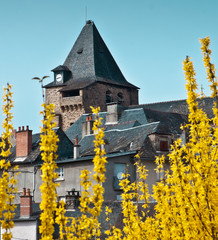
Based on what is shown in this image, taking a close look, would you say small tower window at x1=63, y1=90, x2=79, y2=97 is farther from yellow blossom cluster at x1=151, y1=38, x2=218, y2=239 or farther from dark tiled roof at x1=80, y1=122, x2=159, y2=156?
yellow blossom cluster at x1=151, y1=38, x2=218, y2=239

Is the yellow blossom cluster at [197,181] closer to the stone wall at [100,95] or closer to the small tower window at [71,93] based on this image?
the stone wall at [100,95]

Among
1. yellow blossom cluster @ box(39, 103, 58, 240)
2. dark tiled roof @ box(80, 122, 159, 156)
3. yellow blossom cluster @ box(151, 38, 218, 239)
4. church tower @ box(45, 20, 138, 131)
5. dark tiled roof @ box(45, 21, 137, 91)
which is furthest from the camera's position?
dark tiled roof @ box(45, 21, 137, 91)

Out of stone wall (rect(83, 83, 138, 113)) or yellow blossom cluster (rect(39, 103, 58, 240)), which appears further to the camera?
stone wall (rect(83, 83, 138, 113))

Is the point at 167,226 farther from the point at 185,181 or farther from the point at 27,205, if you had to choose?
the point at 27,205

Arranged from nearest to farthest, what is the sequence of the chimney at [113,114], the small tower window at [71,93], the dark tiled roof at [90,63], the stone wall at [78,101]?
1. the chimney at [113,114]
2. the stone wall at [78,101]
3. the dark tiled roof at [90,63]
4. the small tower window at [71,93]

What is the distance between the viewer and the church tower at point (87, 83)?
189 feet

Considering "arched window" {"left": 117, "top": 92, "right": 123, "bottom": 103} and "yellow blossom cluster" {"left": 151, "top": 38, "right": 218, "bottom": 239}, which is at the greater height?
"arched window" {"left": 117, "top": 92, "right": 123, "bottom": 103}

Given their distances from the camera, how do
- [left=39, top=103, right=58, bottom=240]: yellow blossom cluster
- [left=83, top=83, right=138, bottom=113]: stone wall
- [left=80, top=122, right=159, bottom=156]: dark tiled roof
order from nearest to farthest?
[left=39, top=103, right=58, bottom=240]: yellow blossom cluster → [left=80, top=122, right=159, bottom=156]: dark tiled roof → [left=83, top=83, right=138, bottom=113]: stone wall

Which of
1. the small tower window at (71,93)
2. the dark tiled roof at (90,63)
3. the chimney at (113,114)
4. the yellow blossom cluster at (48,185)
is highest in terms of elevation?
the dark tiled roof at (90,63)

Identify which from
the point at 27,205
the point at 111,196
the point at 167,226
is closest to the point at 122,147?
the point at 111,196

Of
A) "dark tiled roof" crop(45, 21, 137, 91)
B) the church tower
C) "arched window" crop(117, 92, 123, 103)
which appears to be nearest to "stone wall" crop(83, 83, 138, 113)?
the church tower

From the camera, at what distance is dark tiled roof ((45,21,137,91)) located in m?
59.8

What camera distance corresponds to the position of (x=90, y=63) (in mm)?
61188

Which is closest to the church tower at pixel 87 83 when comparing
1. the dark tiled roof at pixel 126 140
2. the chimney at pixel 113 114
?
the chimney at pixel 113 114
